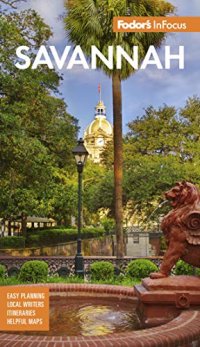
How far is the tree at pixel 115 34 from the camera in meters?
16.8

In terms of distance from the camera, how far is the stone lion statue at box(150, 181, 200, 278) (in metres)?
6.07

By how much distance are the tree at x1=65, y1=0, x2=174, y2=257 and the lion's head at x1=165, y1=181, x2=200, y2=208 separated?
10.1m

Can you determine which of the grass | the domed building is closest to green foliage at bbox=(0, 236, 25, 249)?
the grass

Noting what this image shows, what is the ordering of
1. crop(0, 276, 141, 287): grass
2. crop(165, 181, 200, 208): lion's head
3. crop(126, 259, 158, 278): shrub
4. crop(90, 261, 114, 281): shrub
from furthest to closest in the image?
crop(90, 261, 114, 281): shrub
crop(126, 259, 158, 278): shrub
crop(0, 276, 141, 287): grass
crop(165, 181, 200, 208): lion's head

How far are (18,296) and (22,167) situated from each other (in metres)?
13.0

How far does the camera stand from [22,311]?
5.33 metres

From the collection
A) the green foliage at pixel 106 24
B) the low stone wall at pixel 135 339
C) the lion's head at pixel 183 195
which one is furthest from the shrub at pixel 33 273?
the green foliage at pixel 106 24

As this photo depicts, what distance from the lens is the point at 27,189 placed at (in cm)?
2442

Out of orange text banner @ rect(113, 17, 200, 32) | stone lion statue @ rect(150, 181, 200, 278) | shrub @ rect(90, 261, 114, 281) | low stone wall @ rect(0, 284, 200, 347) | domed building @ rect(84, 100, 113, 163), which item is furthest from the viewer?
domed building @ rect(84, 100, 113, 163)

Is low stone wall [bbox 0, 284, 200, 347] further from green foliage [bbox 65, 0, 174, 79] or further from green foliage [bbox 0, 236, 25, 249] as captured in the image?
green foliage [bbox 0, 236, 25, 249]

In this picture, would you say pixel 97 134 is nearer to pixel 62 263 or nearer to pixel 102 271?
pixel 62 263

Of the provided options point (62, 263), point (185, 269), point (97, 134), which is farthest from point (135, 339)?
point (97, 134)

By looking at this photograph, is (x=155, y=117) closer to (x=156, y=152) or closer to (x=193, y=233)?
(x=156, y=152)

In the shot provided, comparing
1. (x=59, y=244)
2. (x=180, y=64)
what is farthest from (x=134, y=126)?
(x=180, y=64)
